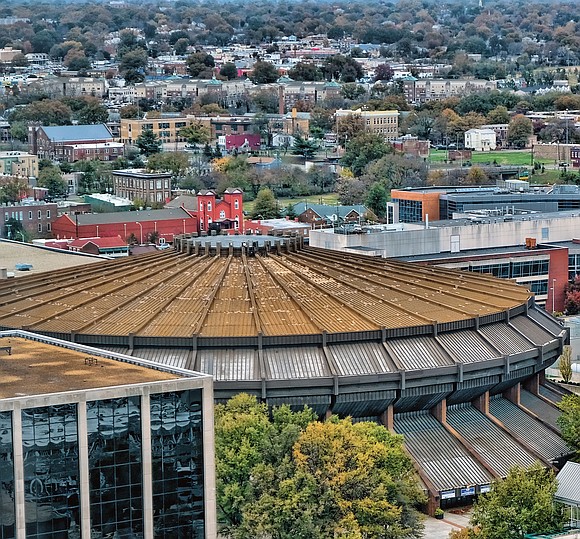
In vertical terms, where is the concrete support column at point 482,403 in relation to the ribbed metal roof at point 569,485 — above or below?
below

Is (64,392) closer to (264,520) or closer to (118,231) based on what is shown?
(264,520)

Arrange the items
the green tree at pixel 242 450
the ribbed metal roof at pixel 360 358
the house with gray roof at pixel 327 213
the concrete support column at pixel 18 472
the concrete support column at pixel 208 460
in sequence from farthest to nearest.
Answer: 1. the house with gray roof at pixel 327 213
2. the ribbed metal roof at pixel 360 358
3. the green tree at pixel 242 450
4. the concrete support column at pixel 208 460
5. the concrete support column at pixel 18 472

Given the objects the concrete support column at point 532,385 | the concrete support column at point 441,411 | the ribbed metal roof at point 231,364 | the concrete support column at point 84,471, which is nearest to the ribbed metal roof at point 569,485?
the concrete support column at point 441,411

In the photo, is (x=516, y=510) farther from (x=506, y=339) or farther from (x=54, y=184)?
(x=54, y=184)

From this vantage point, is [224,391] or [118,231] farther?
[118,231]

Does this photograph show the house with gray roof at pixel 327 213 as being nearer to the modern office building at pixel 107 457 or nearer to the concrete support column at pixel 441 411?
→ the concrete support column at pixel 441 411

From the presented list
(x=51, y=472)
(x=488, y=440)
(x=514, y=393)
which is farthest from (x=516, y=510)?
(x=514, y=393)

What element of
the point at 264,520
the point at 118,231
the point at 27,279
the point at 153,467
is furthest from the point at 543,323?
the point at 118,231
